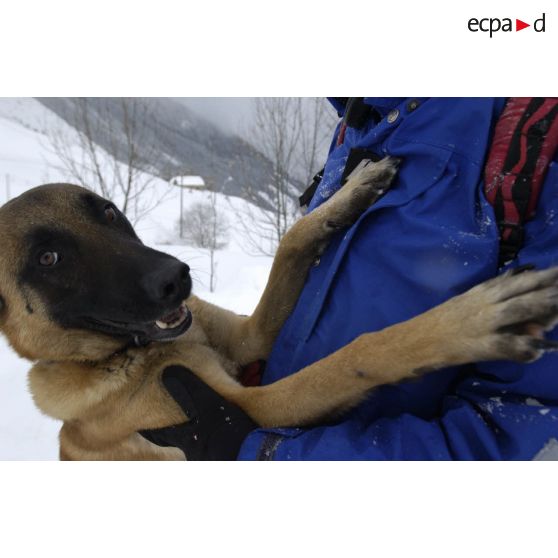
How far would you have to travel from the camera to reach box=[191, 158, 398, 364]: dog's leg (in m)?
2.17

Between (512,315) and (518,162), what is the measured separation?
1.72ft

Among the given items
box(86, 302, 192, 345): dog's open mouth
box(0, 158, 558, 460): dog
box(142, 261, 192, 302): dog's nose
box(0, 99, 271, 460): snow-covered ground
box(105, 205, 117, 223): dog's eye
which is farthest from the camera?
box(0, 99, 271, 460): snow-covered ground

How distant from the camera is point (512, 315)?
61.7 inches

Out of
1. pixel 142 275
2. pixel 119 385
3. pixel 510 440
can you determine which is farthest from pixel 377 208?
pixel 119 385

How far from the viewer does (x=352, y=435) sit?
1712mm

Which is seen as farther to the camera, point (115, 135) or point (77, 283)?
point (115, 135)

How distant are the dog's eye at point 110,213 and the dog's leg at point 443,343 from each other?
1460 millimetres

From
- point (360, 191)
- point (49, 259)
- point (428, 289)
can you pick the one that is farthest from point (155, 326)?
point (428, 289)

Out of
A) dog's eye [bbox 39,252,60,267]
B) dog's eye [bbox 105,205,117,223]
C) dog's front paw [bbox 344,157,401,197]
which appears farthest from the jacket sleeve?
dog's eye [bbox 105,205,117,223]

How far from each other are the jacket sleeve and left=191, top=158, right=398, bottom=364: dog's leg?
73 centimetres

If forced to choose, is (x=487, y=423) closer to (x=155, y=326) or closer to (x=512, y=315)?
(x=512, y=315)

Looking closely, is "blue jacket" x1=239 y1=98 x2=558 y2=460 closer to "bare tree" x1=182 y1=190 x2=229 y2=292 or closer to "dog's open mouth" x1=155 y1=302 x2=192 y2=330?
"dog's open mouth" x1=155 y1=302 x2=192 y2=330

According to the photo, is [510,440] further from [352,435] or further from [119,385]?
[119,385]

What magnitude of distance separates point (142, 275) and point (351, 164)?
3.77ft
